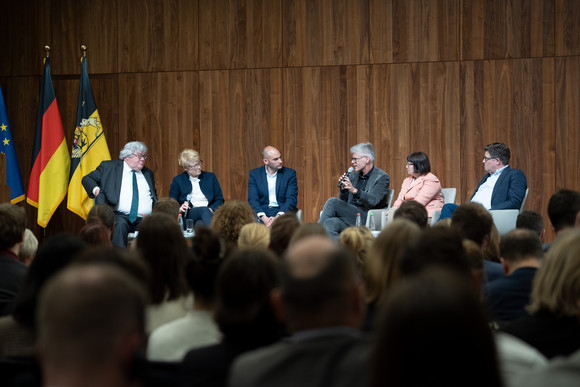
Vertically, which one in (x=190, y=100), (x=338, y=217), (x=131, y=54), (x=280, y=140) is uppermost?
(x=131, y=54)

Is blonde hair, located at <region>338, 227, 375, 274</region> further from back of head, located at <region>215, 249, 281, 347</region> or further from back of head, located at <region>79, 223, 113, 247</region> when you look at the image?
back of head, located at <region>215, 249, 281, 347</region>

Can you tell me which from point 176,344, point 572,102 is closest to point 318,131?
point 572,102

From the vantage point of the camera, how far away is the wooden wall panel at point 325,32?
8.48 m

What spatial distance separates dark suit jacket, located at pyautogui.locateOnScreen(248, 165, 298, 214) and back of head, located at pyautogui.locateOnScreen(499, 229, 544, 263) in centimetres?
477

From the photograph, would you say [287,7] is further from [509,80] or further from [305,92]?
[509,80]

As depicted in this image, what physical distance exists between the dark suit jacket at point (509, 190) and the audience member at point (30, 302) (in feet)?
17.2

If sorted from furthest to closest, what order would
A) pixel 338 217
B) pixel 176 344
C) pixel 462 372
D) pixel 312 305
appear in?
pixel 338 217
pixel 176 344
pixel 312 305
pixel 462 372

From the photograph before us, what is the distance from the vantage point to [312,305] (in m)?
1.38

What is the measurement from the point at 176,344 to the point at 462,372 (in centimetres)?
124

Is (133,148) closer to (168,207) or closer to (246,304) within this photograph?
(168,207)

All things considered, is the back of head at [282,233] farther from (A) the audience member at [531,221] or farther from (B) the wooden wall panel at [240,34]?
(B) the wooden wall panel at [240,34]

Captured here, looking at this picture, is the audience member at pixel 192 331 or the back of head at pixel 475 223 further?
the back of head at pixel 475 223

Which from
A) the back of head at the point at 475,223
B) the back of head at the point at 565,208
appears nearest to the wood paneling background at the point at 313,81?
the back of head at the point at 565,208

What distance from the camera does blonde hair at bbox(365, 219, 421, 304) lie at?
7.90 feet
